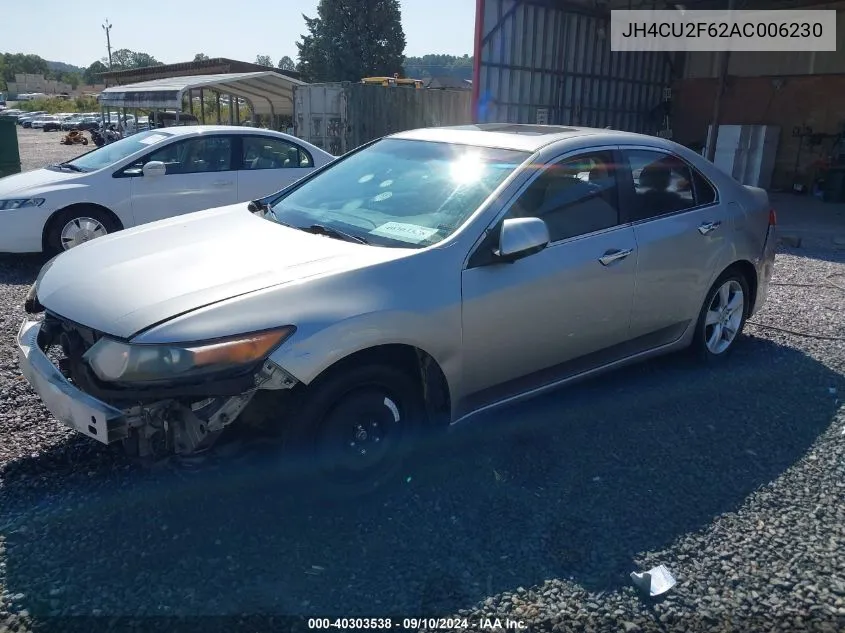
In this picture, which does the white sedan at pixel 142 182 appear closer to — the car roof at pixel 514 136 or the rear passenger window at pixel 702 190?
the car roof at pixel 514 136

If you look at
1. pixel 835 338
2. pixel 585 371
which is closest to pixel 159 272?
pixel 585 371

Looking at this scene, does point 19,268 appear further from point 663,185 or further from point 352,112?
point 352,112

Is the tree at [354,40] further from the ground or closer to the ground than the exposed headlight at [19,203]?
further from the ground

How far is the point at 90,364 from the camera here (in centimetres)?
271

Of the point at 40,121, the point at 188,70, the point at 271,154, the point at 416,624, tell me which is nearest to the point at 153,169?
the point at 271,154

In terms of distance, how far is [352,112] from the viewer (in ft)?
50.5

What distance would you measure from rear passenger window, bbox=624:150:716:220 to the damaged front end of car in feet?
8.00

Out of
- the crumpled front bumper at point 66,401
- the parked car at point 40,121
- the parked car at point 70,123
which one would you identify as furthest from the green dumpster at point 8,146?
the parked car at point 40,121

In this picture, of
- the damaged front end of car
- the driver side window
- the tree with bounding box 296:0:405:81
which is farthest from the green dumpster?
the tree with bounding box 296:0:405:81

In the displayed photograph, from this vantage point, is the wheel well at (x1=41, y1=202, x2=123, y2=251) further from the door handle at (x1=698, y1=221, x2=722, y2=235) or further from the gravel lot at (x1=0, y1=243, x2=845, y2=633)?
the door handle at (x1=698, y1=221, x2=722, y2=235)

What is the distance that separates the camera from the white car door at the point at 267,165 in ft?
26.2

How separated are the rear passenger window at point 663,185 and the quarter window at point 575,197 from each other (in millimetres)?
206

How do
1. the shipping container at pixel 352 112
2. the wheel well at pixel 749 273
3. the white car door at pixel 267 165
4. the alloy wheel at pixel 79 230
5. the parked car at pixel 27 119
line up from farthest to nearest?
the parked car at pixel 27 119, the shipping container at pixel 352 112, the white car door at pixel 267 165, the alloy wheel at pixel 79 230, the wheel well at pixel 749 273

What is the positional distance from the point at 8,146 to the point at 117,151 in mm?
7138
